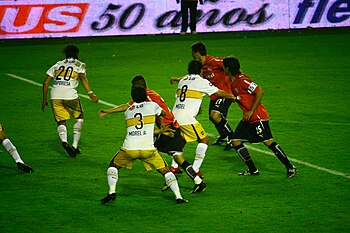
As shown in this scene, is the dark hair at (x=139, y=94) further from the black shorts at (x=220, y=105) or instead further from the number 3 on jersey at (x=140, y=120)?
the black shorts at (x=220, y=105)

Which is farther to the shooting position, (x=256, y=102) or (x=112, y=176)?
(x=256, y=102)

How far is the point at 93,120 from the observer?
17703 millimetres

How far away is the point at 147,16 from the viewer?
31.4 m

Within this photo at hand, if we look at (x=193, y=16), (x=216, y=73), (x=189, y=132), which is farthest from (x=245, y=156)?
(x=193, y=16)

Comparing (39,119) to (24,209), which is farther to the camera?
(39,119)

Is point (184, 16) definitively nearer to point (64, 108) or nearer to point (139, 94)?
point (64, 108)

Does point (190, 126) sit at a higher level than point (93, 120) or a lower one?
higher

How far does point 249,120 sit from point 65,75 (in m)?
3.42

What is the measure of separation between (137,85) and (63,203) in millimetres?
1862

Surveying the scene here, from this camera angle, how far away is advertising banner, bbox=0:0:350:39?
30.8 metres

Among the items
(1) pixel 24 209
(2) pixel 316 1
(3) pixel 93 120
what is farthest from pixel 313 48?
(1) pixel 24 209

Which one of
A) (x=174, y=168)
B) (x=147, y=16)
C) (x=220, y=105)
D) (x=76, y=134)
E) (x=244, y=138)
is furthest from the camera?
(x=147, y=16)

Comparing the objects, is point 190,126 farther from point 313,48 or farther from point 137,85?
point 313,48

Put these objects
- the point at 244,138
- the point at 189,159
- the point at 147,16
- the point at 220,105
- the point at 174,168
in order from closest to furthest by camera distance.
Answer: the point at 244,138 < the point at 174,168 < the point at 189,159 < the point at 220,105 < the point at 147,16
